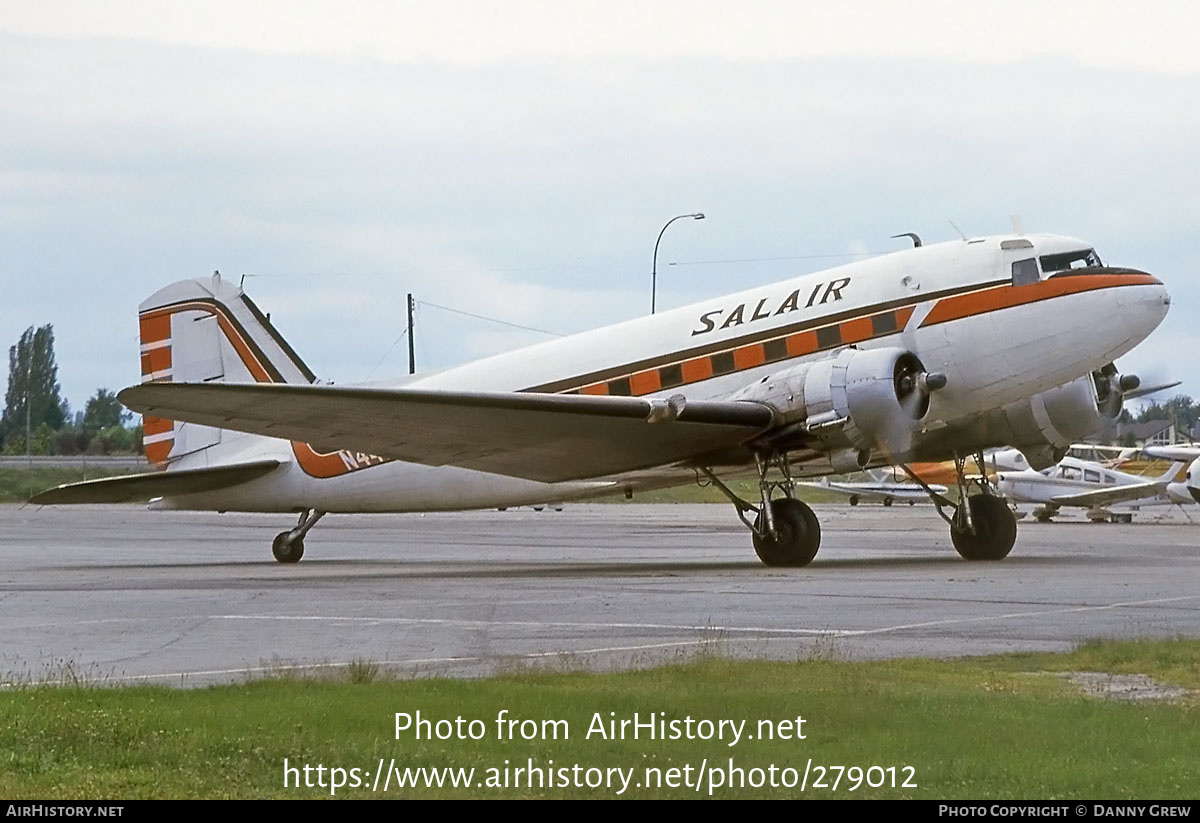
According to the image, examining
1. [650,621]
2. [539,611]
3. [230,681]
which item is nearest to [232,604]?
[539,611]

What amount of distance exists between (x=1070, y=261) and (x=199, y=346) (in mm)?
14528

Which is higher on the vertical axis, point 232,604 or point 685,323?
point 685,323

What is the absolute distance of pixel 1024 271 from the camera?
21.9 m

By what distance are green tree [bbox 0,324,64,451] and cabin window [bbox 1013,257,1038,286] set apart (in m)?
120

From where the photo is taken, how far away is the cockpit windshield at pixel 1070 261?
21.9m

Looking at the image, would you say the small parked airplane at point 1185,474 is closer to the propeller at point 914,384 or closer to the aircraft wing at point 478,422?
the aircraft wing at point 478,422

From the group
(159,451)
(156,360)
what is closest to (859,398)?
(156,360)

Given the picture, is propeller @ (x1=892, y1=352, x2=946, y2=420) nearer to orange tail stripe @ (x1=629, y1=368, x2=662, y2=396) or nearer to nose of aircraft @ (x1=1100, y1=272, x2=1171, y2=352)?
nose of aircraft @ (x1=1100, y1=272, x2=1171, y2=352)

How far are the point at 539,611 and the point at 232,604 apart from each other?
3.66m

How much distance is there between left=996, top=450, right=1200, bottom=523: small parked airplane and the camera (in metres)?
55.3

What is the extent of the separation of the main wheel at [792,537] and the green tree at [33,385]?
118 meters

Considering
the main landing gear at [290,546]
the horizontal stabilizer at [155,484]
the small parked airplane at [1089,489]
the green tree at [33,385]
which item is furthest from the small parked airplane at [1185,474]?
the green tree at [33,385]

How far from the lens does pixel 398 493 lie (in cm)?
2648
